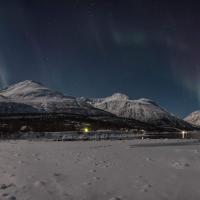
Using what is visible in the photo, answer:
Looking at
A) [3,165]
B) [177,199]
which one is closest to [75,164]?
[3,165]

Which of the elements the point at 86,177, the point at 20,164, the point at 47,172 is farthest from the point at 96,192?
the point at 20,164

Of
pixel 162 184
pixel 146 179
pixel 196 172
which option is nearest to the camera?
pixel 162 184

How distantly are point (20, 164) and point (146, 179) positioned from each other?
7714 mm

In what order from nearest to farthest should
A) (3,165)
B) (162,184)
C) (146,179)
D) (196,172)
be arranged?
(162,184) < (146,179) < (196,172) < (3,165)

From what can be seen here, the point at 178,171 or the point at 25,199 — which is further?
the point at 178,171

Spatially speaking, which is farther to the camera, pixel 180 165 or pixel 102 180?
pixel 180 165

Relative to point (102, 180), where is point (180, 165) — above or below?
above

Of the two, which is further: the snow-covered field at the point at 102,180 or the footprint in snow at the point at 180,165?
the footprint in snow at the point at 180,165

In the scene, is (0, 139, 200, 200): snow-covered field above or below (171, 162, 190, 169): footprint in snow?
below

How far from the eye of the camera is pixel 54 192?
33.8 ft

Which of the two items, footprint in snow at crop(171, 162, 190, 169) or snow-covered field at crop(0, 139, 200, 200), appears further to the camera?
footprint in snow at crop(171, 162, 190, 169)

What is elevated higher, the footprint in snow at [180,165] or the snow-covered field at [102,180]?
the footprint in snow at [180,165]

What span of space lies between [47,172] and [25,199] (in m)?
4.39

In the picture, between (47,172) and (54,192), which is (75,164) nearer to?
(47,172)
